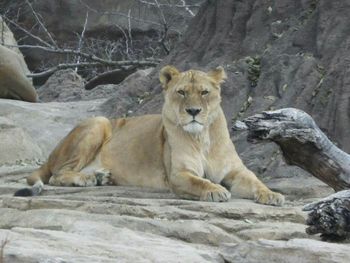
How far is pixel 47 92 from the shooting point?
1597cm

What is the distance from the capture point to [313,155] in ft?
22.7

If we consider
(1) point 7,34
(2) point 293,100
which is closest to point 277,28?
(2) point 293,100

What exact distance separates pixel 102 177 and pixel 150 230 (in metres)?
2.44

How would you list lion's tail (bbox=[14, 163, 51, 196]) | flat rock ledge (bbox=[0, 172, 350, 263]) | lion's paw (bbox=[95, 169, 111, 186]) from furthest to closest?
lion's paw (bbox=[95, 169, 111, 186]) → lion's tail (bbox=[14, 163, 51, 196]) → flat rock ledge (bbox=[0, 172, 350, 263])

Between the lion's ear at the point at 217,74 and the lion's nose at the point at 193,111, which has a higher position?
the lion's ear at the point at 217,74

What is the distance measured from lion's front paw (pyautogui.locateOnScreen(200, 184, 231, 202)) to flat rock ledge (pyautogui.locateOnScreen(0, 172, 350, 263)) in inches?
4.3

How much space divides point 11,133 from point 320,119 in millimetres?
3417

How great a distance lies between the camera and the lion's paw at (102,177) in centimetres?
893

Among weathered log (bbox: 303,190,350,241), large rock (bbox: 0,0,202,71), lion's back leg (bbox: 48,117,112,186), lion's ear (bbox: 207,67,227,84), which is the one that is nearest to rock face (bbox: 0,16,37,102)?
large rock (bbox: 0,0,202,71)

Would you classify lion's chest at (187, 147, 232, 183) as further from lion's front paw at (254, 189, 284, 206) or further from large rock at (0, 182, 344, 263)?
lion's front paw at (254, 189, 284, 206)

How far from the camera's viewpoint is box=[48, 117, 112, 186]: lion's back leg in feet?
30.0

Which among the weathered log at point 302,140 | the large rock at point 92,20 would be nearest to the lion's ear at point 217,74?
the weathered log at point 302,140

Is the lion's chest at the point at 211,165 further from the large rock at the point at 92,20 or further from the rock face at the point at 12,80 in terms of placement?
the large rock at the point at 92,20

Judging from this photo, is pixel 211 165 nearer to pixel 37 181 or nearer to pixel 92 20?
pixel 37 181
